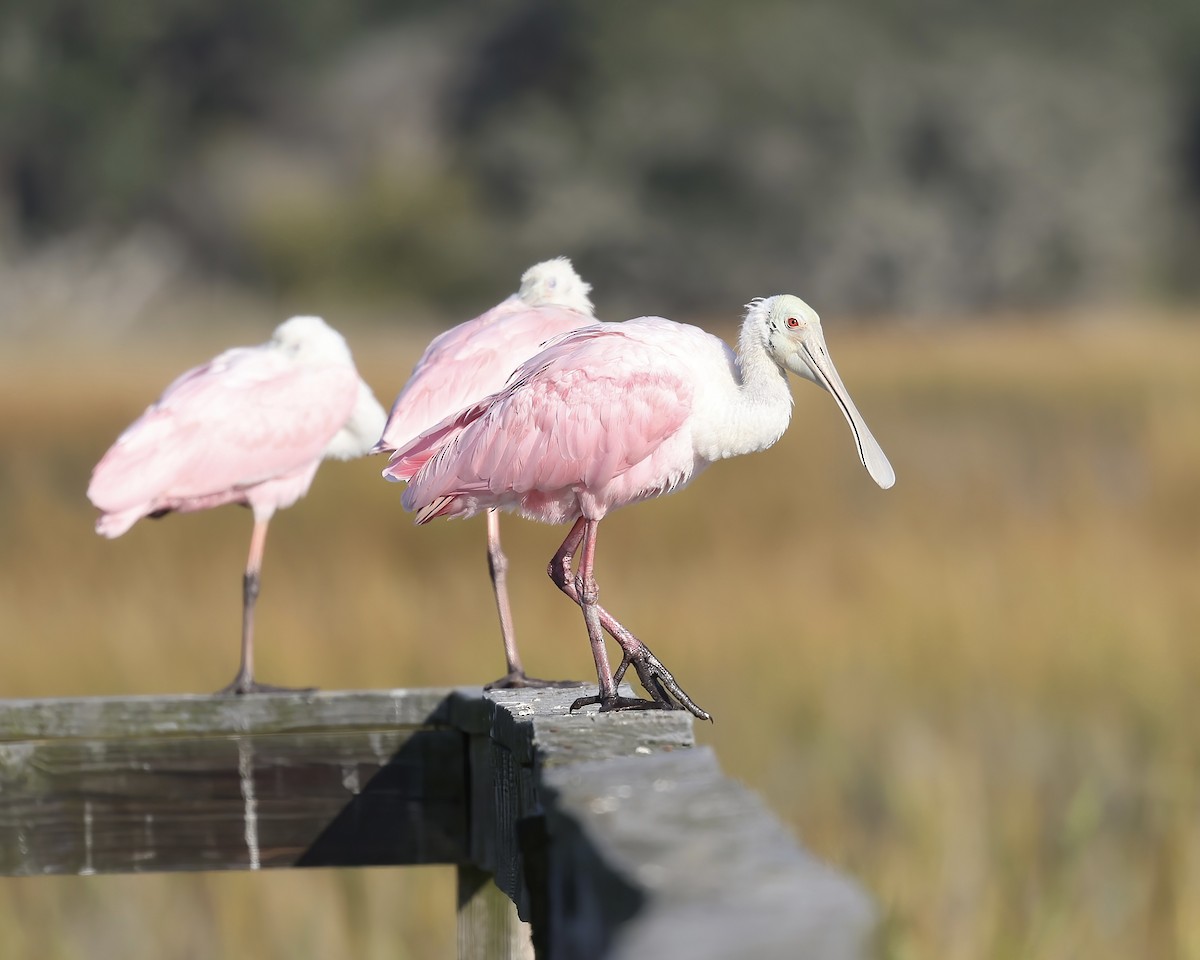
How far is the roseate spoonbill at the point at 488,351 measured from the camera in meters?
3.90

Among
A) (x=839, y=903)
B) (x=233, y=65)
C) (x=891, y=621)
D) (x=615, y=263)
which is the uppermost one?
(x=233, y=65)

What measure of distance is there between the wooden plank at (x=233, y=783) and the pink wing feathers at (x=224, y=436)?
1399mm

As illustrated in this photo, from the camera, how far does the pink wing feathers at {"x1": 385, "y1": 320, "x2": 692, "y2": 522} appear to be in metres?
3.21

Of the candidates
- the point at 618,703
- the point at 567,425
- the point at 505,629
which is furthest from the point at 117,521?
the point at 618,703

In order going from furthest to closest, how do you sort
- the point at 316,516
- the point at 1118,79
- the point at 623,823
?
1. the point at 1118,79
2. the point at 316,516
3. the point at 623,823

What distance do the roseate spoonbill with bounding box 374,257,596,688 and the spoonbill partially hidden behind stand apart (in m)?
0.48

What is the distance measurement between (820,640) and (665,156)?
24.5 meters

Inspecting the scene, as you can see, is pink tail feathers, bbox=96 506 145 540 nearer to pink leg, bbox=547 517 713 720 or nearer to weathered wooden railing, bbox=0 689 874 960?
weathered wooden railing, bbox=0 689 874 960

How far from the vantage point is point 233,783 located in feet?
→ 11.0

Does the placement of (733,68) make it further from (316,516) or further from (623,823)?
(623,823)

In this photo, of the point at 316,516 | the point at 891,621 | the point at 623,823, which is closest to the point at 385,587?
the point at 316,516

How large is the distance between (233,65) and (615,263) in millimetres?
9250

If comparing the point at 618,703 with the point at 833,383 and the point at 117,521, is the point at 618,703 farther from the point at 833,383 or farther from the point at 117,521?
the point at 117,521

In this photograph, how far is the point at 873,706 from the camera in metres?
6.71
